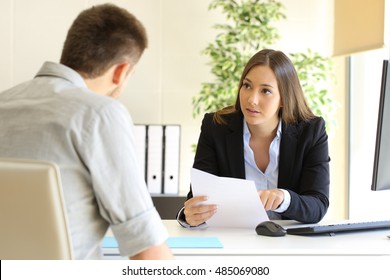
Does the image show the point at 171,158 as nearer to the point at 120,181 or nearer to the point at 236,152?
the point at 236,152

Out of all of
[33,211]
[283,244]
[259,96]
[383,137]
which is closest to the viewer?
[33,211]

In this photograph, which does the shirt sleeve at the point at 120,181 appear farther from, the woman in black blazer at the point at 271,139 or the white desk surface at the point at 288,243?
the woman in black blazer at the point at 271,139

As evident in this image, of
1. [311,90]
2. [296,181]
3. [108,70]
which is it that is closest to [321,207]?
[296,181]

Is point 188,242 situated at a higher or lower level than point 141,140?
lower

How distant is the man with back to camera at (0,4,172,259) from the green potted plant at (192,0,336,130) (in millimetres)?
2859

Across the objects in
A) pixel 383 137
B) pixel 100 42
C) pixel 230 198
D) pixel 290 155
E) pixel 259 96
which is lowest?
pixel 230 198

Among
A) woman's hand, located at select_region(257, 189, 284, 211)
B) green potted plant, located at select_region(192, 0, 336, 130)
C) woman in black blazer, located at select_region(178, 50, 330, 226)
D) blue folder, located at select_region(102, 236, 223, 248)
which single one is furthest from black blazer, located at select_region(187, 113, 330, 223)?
green potted plant, located at select_region(192, 0, 336, 130)

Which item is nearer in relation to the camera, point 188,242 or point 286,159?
point 188,242

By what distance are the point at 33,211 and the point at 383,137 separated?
1.31 metres

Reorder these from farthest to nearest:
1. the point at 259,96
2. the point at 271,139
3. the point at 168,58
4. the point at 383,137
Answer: the point at 168,58, the point at 271,139, the point at 259,96, the point at 383,137

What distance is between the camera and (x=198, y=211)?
221cm

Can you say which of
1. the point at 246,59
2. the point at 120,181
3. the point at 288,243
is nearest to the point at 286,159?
the point at 288,243

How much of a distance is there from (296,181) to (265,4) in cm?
207

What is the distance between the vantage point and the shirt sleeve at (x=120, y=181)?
1.30m
